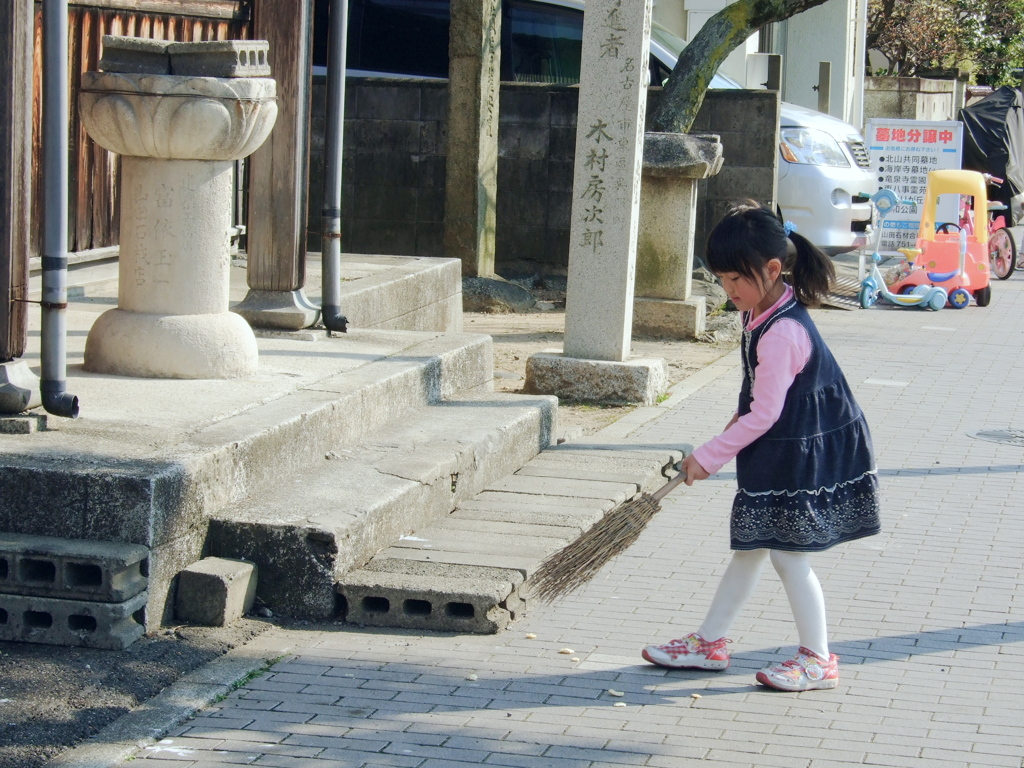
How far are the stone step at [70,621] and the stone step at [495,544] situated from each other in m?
0.72

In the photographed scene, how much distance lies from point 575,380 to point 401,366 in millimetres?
2147

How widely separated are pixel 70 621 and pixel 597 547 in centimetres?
166

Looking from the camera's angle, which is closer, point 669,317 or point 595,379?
point 595,379

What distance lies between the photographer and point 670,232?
10.5 meters

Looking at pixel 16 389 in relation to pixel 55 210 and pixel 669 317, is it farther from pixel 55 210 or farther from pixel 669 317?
pixel 669 317

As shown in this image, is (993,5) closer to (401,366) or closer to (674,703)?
(401,366)

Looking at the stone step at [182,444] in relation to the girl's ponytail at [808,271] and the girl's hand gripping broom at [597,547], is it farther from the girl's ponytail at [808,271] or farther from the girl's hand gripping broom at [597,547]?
the girl's ponytail at [808,271]

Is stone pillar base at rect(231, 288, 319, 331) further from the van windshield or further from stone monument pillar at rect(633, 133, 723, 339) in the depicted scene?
the van windshield

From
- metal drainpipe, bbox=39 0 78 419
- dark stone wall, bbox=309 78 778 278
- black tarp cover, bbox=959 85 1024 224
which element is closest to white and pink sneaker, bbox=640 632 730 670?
metal drainpipe, bbox=39 0 78 419

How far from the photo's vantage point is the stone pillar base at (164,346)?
17.9ft

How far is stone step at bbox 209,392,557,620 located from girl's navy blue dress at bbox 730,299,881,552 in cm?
134

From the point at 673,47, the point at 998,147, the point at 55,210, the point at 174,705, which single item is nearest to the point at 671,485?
the point at 174,705

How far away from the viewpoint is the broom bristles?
14.6 ft

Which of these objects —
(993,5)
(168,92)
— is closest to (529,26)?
(168,92)
